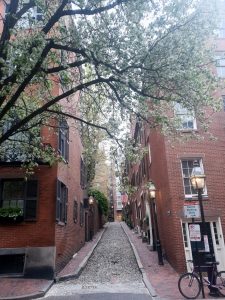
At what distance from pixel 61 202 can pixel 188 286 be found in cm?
672

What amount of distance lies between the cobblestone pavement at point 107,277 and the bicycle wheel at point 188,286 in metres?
1.17

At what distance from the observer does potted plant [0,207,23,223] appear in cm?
1332

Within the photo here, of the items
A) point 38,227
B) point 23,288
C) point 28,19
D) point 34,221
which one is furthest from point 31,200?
point 28,19

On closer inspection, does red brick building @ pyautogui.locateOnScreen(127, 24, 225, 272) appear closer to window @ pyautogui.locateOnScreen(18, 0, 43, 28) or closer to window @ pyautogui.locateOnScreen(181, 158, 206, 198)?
window @ pyautogui.locateOnScreen(181, 158, 206, 198)

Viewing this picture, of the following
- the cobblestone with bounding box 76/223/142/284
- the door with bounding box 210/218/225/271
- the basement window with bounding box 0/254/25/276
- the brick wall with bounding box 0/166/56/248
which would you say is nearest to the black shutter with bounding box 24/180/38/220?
the brick wall with bounding box 0/166/56/248

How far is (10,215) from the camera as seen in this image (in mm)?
13320

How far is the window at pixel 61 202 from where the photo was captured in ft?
46.5

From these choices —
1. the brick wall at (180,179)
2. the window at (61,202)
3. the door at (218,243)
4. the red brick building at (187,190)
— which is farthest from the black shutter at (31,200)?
the door at (218,243)

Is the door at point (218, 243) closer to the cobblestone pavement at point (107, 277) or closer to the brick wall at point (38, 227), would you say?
the cobblestone pavement at point (107, 277)

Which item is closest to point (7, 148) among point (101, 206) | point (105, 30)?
point (105, 30)

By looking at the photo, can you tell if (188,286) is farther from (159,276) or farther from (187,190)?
(187,190)

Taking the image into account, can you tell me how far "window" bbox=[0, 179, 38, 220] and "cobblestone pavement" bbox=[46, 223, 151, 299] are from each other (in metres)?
3.21

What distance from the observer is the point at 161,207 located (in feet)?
61.2

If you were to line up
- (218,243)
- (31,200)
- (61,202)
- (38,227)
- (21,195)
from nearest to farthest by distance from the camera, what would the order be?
(38,227) → (31,200) → (21,195) → (61,202) → (218,243)
